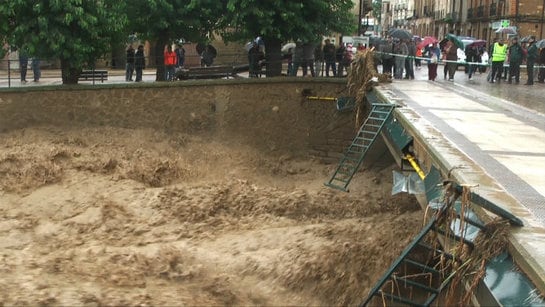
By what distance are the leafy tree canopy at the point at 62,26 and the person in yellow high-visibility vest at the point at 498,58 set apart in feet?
37.9

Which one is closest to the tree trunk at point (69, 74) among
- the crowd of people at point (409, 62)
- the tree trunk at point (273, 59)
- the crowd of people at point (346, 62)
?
the crowd of people at point (346, 62)

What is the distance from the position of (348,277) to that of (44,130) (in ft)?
36.1

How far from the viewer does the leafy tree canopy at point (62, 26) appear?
53.5ft

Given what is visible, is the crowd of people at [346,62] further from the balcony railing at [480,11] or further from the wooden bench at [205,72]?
the balcony railing at [480,11]

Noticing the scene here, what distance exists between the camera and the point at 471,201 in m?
5.62

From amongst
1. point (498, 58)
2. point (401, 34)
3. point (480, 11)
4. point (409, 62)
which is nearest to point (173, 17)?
point (409, 62)

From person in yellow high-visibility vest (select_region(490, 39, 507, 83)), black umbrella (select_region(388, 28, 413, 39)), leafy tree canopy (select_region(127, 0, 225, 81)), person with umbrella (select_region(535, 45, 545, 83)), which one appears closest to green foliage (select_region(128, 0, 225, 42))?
leafy tree canopy (select_region(127, 0, 225, 81))

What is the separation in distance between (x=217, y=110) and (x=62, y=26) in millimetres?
4961

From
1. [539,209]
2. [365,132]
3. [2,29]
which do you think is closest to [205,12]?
[2,29]

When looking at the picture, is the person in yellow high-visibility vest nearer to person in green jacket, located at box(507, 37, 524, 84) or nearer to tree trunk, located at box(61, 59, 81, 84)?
person in green jacket, located at box(507, 37, 524, 84)

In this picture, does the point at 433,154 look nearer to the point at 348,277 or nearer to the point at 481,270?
the point at 348,277

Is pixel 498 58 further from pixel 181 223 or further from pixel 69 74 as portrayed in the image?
pixel 69 74

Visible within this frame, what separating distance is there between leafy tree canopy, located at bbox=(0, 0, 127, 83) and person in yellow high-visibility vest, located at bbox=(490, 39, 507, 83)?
1154 cm

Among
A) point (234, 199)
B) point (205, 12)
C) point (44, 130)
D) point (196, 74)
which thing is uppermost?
point (205, 12)
